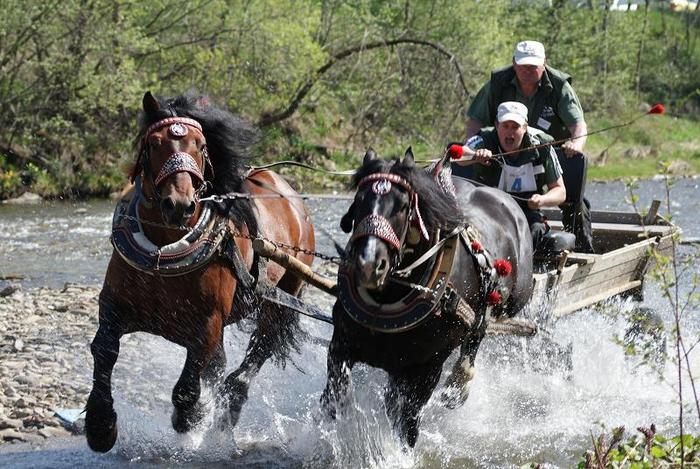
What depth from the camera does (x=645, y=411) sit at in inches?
288

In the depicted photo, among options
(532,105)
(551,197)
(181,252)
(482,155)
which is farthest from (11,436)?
(532,105)

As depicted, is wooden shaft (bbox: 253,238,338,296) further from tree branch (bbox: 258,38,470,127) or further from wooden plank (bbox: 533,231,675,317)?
tree branch (bbox: 258,38,470,127)

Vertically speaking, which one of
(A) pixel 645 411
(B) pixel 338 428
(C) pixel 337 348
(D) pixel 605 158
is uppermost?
(C) pixel 337 348

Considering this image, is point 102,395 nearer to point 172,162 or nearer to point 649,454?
point 172,162

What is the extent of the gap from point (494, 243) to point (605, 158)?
26.1m

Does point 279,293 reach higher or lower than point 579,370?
higher

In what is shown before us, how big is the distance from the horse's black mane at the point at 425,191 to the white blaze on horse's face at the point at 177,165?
82 centimetres

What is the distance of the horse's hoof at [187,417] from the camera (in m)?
5.76

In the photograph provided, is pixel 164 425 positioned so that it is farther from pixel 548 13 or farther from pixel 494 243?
pixel 548 13

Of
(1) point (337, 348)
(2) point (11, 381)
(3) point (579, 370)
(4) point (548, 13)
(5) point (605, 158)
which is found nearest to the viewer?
(1) point (337, 348)

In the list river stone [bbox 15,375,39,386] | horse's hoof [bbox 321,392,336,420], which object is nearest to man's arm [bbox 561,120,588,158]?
horse's hoof [bbox 321,392,336,420]

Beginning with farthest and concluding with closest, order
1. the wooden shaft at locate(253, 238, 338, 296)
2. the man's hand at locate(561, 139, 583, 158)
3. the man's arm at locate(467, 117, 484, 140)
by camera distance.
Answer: the man's arm at locate(467, 117, 484, 140)
the man's hand at locate(561, 139, 583, 158)
the wooden shaft at locate(253, 238, 338, 296)

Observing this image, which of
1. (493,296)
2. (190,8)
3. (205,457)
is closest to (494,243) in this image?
(493,296)

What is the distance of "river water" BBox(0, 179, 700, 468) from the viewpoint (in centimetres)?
586
